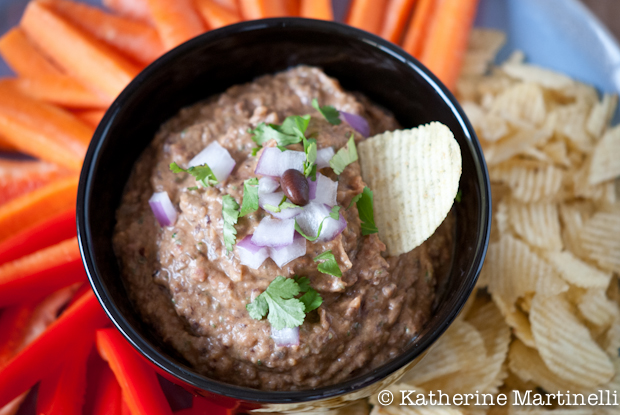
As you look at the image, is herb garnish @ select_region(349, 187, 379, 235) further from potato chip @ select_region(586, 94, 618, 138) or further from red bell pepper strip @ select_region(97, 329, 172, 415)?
potato chip @ select_region(586, 94, 618, 138)

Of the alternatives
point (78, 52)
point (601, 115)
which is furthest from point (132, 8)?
point (601, 115)

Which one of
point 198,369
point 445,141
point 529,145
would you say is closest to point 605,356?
point 529,145

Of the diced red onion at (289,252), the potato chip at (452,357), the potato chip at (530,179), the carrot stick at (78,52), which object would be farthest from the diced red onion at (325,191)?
the carrot stick at (78,52)

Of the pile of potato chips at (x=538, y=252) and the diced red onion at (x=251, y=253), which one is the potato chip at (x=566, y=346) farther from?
the diced red onion at (x=251, y=253)

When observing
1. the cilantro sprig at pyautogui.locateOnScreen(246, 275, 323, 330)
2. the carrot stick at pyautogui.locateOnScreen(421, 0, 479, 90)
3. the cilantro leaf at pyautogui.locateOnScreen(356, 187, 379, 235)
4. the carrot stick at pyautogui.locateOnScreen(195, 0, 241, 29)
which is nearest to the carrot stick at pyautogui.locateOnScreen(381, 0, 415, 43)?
the carrot stick at pyautogui.locateOnScreen(421, 0, 479, 90)

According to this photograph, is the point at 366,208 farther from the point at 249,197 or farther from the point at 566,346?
the point at 566,346
